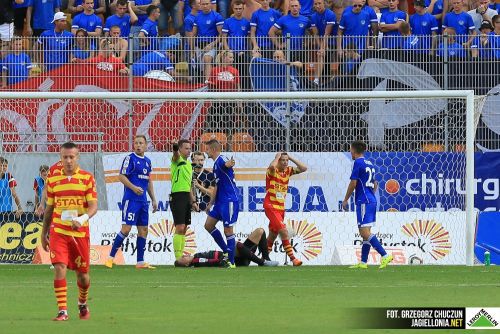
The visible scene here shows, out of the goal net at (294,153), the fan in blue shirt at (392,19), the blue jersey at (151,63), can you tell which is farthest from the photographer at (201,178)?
the fan in blue shirt at (392,19)

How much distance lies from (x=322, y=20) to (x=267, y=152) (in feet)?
12.2

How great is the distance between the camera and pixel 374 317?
1229 centimetres

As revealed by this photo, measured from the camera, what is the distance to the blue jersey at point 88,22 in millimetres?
26719

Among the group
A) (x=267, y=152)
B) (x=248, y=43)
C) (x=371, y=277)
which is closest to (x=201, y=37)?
(x=248, y=43)

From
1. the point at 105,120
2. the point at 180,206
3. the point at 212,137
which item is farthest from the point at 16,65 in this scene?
the point at 180,206

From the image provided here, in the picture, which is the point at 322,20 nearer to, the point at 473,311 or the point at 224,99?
the point at 224,99

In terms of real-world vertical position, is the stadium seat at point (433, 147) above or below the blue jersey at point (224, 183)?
above

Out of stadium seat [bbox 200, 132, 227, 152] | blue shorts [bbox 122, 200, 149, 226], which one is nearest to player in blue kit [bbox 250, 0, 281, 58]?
stadium seat [bbox 200, 132, 227, 152]

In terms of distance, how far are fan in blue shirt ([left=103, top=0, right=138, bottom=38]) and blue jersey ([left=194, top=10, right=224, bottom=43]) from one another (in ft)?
4.68

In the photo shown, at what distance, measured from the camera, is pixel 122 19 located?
26750 mm

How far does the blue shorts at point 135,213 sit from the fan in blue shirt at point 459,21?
26.3 ft

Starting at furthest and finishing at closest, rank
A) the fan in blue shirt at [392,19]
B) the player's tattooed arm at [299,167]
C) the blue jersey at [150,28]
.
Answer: the blue jersey at [150,28] < the fan in blue shirt at [392,19] < the player's tattooed arm at [299,167]

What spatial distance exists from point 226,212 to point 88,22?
22.8 feet

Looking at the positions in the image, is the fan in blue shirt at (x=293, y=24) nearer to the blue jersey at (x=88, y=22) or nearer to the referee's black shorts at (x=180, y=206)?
the blue jersey at (x=88, y=22)
